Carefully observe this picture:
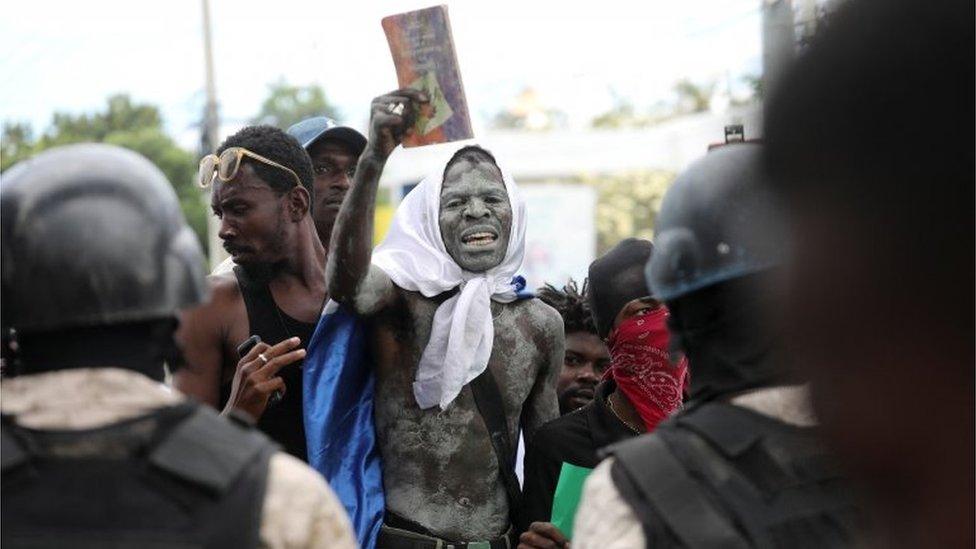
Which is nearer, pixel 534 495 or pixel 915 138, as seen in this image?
pixel 915 138

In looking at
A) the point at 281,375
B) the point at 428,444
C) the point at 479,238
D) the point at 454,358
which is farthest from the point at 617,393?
the point at 281,375

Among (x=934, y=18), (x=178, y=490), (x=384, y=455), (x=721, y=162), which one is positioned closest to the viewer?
(x=934, y=18)

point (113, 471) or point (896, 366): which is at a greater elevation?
point (896, 366)

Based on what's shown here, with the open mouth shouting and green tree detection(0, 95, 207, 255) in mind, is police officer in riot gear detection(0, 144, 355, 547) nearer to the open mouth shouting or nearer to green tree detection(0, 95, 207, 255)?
the open mouth shouting

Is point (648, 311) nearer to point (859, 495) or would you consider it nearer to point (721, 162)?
point (721, 162)

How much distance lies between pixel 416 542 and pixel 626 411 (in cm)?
82

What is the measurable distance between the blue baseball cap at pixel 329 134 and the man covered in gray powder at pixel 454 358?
86 cm

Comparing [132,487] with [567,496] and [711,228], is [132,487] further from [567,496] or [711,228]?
[567,496]

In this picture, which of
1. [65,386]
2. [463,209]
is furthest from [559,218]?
[65,386]

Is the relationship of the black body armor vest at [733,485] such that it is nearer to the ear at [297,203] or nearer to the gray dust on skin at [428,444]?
the gray dust on skin at [428,444]

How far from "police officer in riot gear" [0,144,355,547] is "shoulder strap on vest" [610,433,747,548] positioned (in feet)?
1.56

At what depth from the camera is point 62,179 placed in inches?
96.5

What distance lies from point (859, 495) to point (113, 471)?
63.9 inches

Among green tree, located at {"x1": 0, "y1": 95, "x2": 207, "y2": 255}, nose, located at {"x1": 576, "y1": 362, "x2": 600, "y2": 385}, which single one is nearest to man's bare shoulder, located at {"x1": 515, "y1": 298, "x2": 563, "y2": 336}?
nose, located at {"x1": 576, "y1": 362, "x2": 600, "y2": 385}
